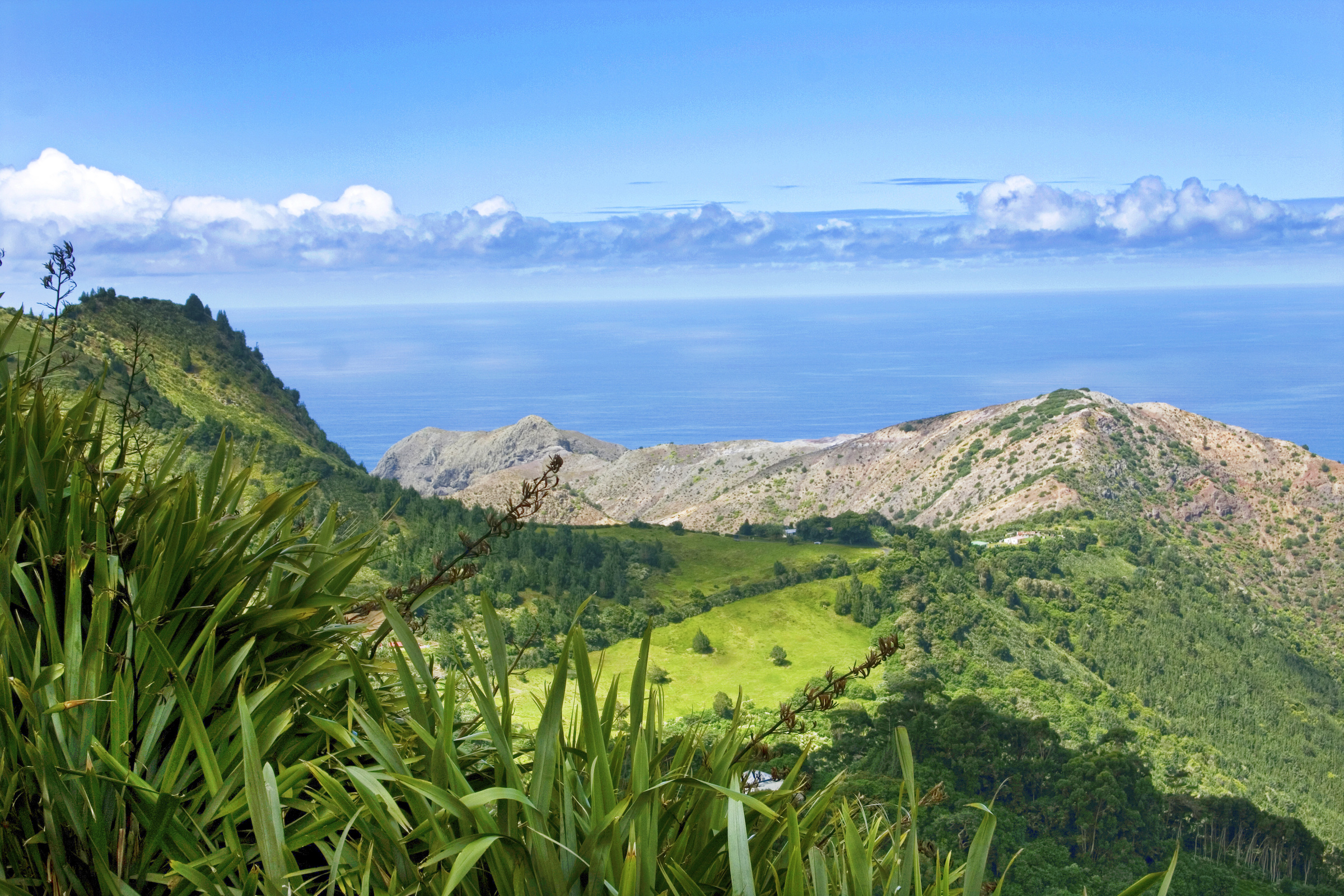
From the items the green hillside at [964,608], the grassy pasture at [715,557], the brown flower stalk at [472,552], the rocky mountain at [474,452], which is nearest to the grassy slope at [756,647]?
the green hillside at [964,608]

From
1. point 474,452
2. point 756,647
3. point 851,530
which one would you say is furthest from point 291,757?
point 474,452

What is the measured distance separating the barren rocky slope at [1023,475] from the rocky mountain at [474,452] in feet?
59.7

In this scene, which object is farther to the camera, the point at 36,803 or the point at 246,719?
the point at 36,803

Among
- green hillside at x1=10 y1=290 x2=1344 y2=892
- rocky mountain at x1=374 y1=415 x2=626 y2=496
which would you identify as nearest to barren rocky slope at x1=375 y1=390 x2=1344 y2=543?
green hillside at x1=10 y1=290 x2=1344 y2=892

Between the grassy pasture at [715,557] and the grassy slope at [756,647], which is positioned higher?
the grassy pasture at [715,557]

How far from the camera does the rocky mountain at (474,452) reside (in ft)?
334

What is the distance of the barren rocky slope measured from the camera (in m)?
63.3

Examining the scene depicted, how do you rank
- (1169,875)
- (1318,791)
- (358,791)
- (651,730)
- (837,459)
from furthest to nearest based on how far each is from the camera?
(837,459)
(1318,791)
(651,730)
(358,791)
(1169,875)

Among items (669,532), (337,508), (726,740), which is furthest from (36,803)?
(669,532)

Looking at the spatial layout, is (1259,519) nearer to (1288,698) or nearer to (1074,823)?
(1288,698)

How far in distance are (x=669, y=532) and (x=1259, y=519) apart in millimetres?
40938

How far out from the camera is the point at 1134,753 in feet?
122

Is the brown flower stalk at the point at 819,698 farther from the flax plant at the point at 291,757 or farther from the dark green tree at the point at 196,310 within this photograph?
the dark green tree at the point at 196,310

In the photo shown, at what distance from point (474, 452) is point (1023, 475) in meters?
60.6
